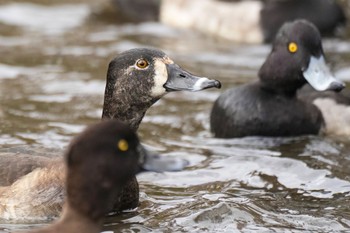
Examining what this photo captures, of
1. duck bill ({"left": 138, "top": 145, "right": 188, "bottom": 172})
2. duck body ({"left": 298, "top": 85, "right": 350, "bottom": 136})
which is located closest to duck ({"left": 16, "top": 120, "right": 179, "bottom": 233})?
duck bill ({"left": 138, "top": 145, "right": 188, "bottom": 172})

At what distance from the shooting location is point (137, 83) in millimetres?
6609

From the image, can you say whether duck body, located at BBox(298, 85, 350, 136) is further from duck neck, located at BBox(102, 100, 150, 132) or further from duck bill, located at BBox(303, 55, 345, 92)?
duck neck, located at BBox(102, 100, 150, 132)

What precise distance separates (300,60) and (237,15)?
4066 mm

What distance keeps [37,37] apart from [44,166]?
18.8 feet

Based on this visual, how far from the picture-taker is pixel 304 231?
6.27m

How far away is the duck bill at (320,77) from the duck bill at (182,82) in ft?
5.60

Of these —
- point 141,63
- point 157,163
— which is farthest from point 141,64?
point 157,163

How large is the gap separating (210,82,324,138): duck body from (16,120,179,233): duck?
136 inches

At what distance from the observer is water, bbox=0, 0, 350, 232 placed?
657 cm

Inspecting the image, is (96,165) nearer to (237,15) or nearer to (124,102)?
(124,102)

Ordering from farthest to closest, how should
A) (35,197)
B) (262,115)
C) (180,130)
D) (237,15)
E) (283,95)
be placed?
(237,15) < (180,130) < (283,95) < (262,115) < (35,197)

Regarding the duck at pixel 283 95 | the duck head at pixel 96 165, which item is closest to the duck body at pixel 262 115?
the duck at pixel 283 95

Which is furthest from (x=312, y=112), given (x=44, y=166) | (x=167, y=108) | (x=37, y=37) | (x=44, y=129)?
(x=37, y=37)

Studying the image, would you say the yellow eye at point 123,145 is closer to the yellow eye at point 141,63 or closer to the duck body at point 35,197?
the duck body at point 35,197
